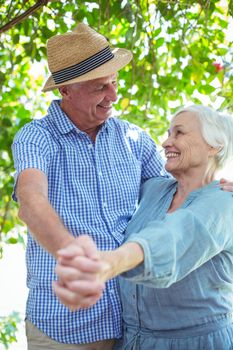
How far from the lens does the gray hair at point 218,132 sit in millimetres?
2824

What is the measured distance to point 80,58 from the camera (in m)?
2.90

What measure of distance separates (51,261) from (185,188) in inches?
21.7

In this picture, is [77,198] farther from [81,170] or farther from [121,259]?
[121,259]

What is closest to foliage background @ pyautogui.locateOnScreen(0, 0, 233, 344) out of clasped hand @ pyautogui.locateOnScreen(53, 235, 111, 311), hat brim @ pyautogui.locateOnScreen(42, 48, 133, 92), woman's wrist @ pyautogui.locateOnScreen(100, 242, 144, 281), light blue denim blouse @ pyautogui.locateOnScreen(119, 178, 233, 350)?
hat brim @ pyautogui.locateOnScreen(42, 48, 133, 92)

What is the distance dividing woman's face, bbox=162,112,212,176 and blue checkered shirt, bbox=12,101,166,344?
219 millimetres

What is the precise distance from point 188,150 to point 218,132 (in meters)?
0.13

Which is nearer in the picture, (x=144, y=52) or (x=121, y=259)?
(x=121, y=259)

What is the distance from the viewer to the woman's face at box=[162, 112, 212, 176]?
2.81m

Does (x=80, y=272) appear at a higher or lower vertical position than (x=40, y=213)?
higher

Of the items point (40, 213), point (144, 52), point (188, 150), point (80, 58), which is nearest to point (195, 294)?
point (188, 150)

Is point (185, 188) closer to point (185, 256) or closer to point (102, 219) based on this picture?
point (102, 219)

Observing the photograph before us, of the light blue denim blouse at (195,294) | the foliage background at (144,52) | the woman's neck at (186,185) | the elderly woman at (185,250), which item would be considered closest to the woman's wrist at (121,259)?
the elderly woman at (185,250)

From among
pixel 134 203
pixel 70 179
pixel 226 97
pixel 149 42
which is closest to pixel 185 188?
pixel 134 203

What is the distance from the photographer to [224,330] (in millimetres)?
2695
